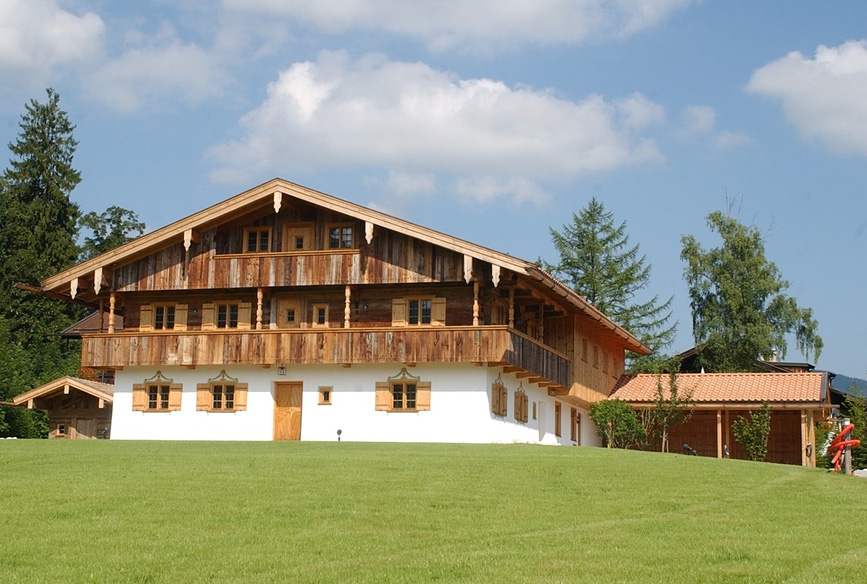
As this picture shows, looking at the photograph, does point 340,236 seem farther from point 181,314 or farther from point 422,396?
point 181,314

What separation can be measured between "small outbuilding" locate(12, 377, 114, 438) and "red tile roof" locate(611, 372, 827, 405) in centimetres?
1985

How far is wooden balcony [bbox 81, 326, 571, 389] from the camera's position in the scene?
36.5m

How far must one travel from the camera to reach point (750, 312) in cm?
A: 5978

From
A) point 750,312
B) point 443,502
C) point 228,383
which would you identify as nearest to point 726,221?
point 750,312

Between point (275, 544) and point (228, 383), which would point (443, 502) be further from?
point (228, 383)

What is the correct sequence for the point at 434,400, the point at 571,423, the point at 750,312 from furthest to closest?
the point at 750,312 → the point at 571,423 → the point at 434,400

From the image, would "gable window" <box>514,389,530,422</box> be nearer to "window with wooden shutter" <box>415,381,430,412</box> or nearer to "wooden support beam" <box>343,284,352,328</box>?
"window with wooden shutter" <box>415,381,430,412</box>

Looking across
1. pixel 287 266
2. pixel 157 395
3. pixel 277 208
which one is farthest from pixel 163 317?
pixel 277 208

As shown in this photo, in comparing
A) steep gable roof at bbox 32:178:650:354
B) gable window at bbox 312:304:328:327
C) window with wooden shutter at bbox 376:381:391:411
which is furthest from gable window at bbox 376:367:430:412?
steep gable roof at bbox 32:178:650:354

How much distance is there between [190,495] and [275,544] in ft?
15.8

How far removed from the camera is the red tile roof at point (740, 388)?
44.6m

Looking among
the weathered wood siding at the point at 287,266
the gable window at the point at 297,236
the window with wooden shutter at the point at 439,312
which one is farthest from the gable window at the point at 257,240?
the window with wooden shutter at the point at 439,312

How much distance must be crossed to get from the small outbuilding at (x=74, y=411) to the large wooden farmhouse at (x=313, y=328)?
8.04 m

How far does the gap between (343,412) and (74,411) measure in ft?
51.9
